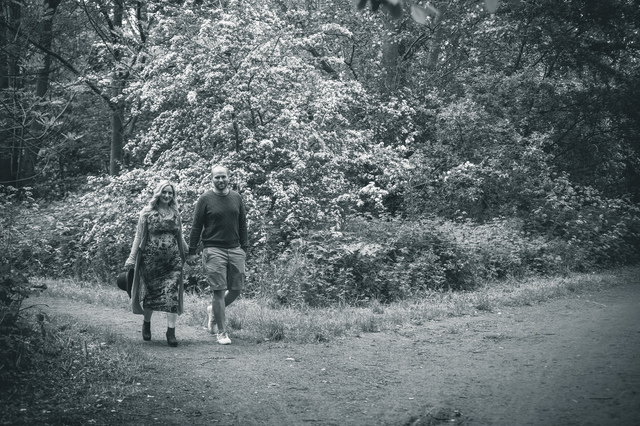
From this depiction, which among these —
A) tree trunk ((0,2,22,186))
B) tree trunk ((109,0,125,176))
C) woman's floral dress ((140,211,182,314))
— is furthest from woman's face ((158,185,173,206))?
tree trunk ((109,0,125,176))

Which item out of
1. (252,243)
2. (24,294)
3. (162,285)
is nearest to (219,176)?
(162,285)

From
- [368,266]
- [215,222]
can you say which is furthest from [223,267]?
[368,266]

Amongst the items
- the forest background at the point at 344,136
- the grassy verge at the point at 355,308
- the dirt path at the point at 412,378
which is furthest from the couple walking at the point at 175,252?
the forest background at the point at 344,136

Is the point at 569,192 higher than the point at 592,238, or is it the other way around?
the point at 569,192

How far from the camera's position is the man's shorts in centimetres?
726

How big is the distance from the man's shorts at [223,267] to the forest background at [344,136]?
2.20 meters

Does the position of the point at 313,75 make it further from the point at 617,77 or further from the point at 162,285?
the point at 617,77

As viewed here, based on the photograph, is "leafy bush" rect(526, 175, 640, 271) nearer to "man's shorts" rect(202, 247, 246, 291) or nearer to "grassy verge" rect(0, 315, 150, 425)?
"man's shorts" rect(202, 247, 246, 291)

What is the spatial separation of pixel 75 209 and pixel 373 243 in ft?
30.1

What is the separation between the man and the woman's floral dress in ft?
0.93

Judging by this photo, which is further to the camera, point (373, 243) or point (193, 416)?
point (373, 243)

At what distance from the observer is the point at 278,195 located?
1263 centimetres

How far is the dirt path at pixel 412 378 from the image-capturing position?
4594mm

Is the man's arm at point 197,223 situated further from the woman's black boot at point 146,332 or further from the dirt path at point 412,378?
the dirt path at point 412,378
